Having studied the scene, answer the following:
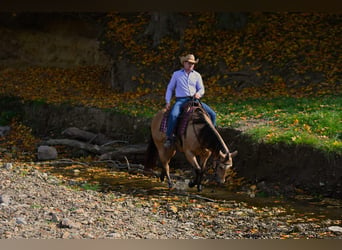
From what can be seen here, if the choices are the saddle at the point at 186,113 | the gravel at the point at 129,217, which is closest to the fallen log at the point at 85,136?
the gravel at the point at 129,217

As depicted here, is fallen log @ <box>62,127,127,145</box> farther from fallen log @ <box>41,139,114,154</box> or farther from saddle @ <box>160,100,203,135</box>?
saddle @ <box>160,100,203,135</box>

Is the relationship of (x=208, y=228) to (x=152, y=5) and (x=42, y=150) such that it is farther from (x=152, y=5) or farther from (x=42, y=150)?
(x=42, y=150)

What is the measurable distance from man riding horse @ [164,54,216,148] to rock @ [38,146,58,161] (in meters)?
4.32

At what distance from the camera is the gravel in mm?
7168

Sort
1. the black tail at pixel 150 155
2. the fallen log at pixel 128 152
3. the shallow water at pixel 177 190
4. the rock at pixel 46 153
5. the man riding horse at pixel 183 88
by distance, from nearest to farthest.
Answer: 1. the man riding horse at pixel 183 88
2. the shallow water at pixel 177 190
3. the black tail at pixel 150 155
4. the fallen log at pixel 128 152
5. the rock at pixel 46 153

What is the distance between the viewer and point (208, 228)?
320 inches

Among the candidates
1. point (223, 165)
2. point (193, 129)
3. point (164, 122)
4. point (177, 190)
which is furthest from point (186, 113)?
point (177, 190)

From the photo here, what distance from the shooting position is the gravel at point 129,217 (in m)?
7.17

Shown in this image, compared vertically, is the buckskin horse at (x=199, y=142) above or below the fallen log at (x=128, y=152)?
above

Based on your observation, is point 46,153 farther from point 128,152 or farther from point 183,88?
point 183,88

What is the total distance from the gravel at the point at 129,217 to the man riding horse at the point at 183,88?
3.71 ft

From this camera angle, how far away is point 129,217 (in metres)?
8.15

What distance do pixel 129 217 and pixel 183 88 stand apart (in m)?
2.11

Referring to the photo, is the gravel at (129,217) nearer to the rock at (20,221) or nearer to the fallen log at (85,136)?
the rock at (20,221)
